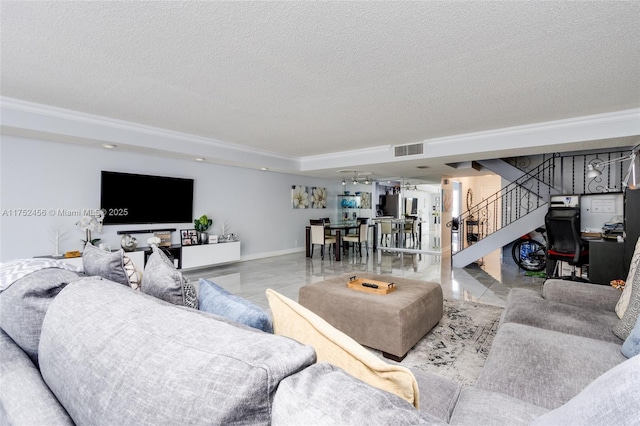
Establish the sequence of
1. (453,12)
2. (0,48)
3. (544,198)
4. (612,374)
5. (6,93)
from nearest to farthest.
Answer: (612,374) < (453,12) < (0,48) < (6,93) < (544,198)

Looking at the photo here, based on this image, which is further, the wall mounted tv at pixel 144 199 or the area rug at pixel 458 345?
the wall mounted tv at pixel 144 199

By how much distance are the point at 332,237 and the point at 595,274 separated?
4806mm

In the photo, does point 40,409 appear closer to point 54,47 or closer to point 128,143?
point 54,47

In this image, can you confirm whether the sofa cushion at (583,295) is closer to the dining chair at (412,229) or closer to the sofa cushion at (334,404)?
the sofa cushion at (334,404)

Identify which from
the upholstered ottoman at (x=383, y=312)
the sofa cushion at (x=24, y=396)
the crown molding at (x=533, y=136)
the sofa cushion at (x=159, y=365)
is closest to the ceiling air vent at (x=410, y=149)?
the crown molding at (x=533, y=136)

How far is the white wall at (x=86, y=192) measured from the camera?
13.2ft

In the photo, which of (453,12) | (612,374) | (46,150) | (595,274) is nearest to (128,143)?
(46,150)

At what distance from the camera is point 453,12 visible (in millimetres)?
1897

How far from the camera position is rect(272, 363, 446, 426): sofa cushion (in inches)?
18.6

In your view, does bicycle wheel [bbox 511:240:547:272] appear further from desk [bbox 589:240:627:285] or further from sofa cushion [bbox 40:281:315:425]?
sofa cushion [bbox 40:281:315:425]

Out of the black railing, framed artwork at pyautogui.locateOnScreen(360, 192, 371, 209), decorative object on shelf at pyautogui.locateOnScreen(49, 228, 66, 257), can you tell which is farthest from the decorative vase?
framed artwork at pyautogui.locateOnScreen(360, 192, 371, 209)

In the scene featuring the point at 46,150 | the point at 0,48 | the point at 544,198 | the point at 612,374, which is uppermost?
the point at 0,48

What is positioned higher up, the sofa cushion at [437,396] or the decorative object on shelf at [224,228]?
the decorative object on shelf at [224,228]

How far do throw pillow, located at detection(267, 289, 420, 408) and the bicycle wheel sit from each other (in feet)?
21.5
